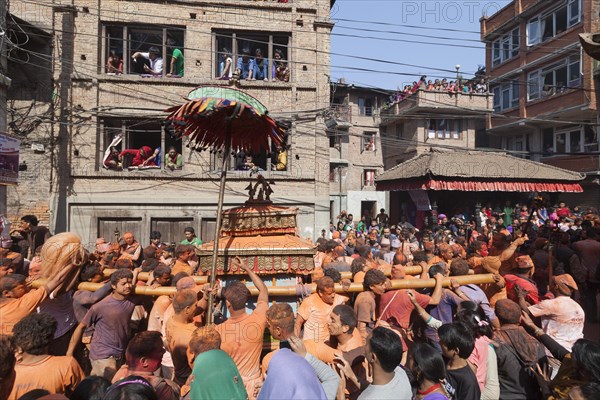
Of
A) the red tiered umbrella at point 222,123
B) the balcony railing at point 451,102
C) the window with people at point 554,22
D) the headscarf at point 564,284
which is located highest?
the window with people at point 554,22

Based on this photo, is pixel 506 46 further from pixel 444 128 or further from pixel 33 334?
pixel 33 334

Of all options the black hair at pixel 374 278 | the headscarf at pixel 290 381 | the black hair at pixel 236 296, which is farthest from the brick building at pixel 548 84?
the headscarf at pixel 290 381

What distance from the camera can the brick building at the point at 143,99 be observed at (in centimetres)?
1416

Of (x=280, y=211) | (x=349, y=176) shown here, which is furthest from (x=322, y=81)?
(x=349, y=176)

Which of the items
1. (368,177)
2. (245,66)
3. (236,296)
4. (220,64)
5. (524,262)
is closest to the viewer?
(236,296)

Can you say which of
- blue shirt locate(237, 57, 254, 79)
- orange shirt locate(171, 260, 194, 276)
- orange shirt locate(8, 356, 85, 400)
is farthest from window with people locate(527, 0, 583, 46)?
orange shirt locate(8, 356, 85, 400)

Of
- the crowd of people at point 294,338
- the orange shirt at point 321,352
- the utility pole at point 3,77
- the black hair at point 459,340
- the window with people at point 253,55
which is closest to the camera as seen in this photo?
the crowd of people at point 294,338

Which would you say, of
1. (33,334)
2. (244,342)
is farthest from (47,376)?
(244,342)

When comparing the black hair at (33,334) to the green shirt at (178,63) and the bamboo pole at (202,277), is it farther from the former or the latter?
the green shirt at (178,63)

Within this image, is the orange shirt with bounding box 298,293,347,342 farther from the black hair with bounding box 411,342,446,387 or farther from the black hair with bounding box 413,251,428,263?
the black hair with bounding box 413,251,428,263

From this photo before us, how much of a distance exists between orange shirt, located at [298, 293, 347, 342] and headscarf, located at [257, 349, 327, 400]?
1603 mm

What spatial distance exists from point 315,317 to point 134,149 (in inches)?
526

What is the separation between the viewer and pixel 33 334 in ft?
10.1

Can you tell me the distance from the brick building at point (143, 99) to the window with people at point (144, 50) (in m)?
0.04
